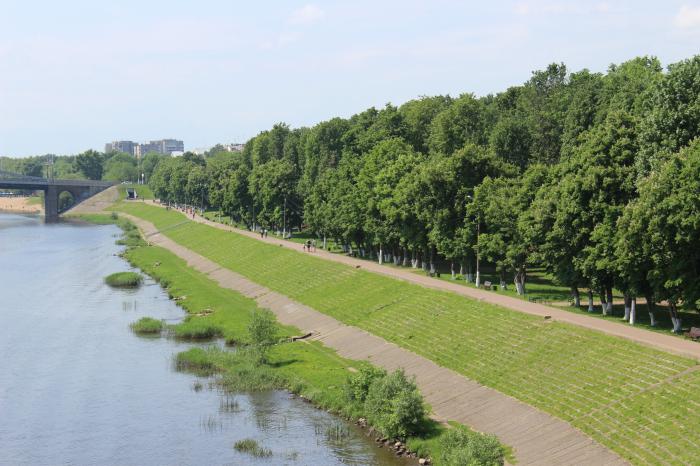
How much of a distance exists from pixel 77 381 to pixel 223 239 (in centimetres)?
9091

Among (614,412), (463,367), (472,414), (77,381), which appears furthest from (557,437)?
(77,381)

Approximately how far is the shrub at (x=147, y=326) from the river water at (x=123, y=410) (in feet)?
3.59

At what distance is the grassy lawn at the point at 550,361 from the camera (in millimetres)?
48125

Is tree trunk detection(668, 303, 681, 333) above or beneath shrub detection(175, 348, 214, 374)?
above

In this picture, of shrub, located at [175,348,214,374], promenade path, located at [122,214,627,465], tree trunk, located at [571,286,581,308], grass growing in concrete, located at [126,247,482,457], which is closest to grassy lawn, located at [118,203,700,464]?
promenade path, located at [122,214,627,465]

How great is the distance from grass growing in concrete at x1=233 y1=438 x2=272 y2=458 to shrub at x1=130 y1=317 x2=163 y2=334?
37331 millimetres

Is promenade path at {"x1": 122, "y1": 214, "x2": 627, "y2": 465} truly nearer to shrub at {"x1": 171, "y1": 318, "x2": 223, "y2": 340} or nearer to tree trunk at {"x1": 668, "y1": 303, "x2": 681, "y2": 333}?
shrub at {"x1": 171, "y1": 318, "x2": 223, "y2": 340}

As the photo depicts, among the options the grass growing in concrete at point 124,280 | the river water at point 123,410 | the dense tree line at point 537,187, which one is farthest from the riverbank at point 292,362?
the dense tree line at point 537,187

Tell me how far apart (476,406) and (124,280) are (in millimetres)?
81177

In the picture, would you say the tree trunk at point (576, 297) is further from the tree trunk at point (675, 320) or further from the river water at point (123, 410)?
the river water at point (123, 410)

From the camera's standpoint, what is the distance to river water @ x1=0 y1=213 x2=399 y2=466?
54344 mm

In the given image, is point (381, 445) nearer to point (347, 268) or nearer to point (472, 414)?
point (472, 414)

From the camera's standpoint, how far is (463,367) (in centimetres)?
6550

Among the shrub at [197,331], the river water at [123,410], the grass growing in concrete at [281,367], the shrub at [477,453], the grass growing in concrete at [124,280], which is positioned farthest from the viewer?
the grass growing in concrete at [124,280]
